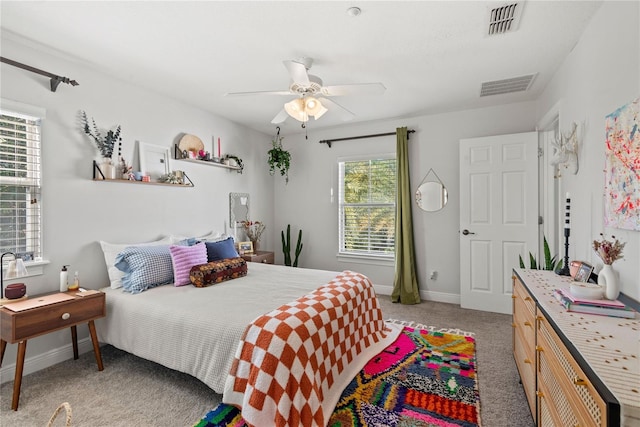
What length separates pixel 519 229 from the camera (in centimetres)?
361

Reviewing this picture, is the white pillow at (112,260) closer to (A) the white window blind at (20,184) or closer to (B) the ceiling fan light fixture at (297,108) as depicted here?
(A) the white window blind at (20,184)

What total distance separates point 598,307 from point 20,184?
3.73 m

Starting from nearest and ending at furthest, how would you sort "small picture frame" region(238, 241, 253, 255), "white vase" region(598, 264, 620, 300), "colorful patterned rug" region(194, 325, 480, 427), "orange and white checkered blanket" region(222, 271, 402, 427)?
1. "white vase" region(598, 264, 620, 300)
2. "orange and white checkered blanket" region(222, 271, 402, 427)
3. "colorful patterned rug" region(194, 325, 480, 427)
4. "small picture frame" region(238, 241, 253, 255)

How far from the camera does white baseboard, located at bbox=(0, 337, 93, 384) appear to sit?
2.24 m

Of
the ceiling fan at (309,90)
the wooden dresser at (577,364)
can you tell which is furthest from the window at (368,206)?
the wooden dresser at (577,364)

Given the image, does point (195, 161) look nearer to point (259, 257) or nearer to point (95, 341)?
point (259, 257)

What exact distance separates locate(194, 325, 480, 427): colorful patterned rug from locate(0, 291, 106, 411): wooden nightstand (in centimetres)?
123

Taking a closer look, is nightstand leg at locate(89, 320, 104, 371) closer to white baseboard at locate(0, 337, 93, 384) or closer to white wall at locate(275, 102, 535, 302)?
white baseboard at locate(0, 337, 93, 384)

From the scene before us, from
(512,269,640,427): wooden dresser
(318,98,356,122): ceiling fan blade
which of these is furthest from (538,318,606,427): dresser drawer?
(318,98,356,122): ceiling fan blade

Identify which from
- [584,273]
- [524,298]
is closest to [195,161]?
[524,298]

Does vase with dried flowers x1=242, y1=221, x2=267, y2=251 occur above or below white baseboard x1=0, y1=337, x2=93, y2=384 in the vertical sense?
above

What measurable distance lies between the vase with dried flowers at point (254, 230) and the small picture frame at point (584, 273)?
12.5 ft

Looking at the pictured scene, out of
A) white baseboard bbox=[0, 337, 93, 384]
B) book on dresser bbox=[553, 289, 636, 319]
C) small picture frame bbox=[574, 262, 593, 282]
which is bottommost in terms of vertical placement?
white baseboard bbox=[0, 337, 93, 384]

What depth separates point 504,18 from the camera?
6.83ft
